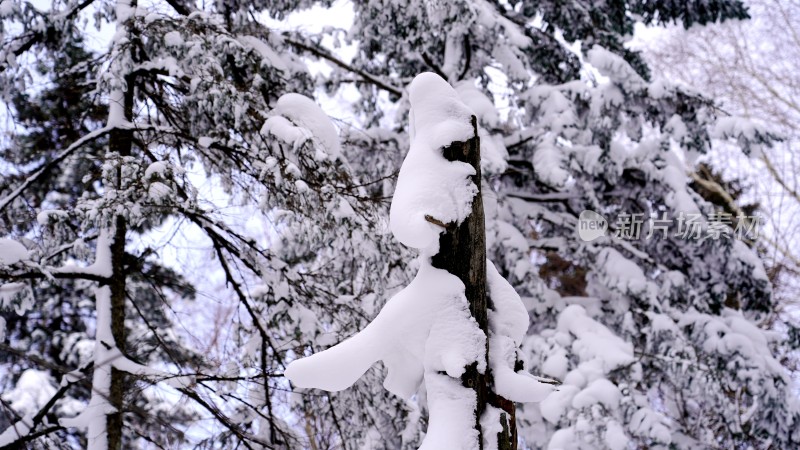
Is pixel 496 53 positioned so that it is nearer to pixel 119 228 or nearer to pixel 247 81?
pixel 247 81

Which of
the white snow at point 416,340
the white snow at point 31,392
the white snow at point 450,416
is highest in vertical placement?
the white snow at point 31,392

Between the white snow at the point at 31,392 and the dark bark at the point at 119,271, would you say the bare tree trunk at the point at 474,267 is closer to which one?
the dark bark at the point at 119,271

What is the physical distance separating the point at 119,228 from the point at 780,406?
22.1ft

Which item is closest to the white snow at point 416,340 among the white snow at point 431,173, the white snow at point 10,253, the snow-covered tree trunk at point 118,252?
the white snow at point 431,173

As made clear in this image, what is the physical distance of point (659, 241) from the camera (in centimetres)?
716

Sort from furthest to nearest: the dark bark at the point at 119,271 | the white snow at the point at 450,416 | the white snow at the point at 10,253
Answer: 1. the dark bark at the point at 119,271
2. the white snow at the point at 10,253
3. the white snow at the point at 450,416

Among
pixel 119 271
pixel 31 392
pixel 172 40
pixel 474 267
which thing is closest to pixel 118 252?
pixel 119 271

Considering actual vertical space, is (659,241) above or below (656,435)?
above

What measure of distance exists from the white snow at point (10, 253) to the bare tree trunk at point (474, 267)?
2.93m

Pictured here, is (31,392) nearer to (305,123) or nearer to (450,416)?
(305,123)

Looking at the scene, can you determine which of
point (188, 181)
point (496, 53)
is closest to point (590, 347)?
point (496, 53)

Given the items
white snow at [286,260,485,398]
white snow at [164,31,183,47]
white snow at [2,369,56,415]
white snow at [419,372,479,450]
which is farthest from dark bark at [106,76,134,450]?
white snow at [2,369,56,415]

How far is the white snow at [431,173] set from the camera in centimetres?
171

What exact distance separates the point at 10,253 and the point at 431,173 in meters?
2.97
